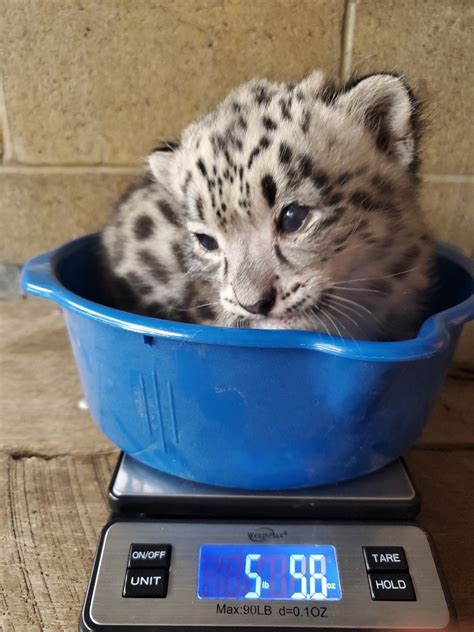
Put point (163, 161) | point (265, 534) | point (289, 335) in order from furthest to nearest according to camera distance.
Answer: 1. point (163, 161)
2. point (265, 534)
3. point (289, 335)

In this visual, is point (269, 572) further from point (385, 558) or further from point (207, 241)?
point (207, 241)

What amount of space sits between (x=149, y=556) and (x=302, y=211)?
56 cm

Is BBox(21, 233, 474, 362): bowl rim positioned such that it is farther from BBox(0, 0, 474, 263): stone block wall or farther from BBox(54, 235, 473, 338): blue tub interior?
BBox(0, 0, 474, 263): stone block wall

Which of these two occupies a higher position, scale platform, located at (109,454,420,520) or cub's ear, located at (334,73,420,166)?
cub's ear, located at (334,73,420,166)

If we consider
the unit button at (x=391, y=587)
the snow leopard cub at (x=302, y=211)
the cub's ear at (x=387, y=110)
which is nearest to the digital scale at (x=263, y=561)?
the unit button at (x=391, y=587)

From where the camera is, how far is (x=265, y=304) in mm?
953

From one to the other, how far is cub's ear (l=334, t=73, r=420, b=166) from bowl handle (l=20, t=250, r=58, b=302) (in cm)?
56

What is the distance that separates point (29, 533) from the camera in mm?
995

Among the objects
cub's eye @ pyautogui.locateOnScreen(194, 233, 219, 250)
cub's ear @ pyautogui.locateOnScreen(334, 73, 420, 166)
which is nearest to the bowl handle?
cub's eye @ pyautogui.locateOnScreen(194, 233, 219, 250)

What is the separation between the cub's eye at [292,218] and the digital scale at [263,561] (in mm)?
416

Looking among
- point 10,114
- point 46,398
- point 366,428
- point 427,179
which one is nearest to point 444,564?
point 366,428

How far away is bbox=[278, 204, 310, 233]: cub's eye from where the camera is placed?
974 millimetres

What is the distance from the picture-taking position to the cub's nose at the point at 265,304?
37.4 inches

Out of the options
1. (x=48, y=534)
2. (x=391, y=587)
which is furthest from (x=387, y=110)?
(x=48, y=534)
